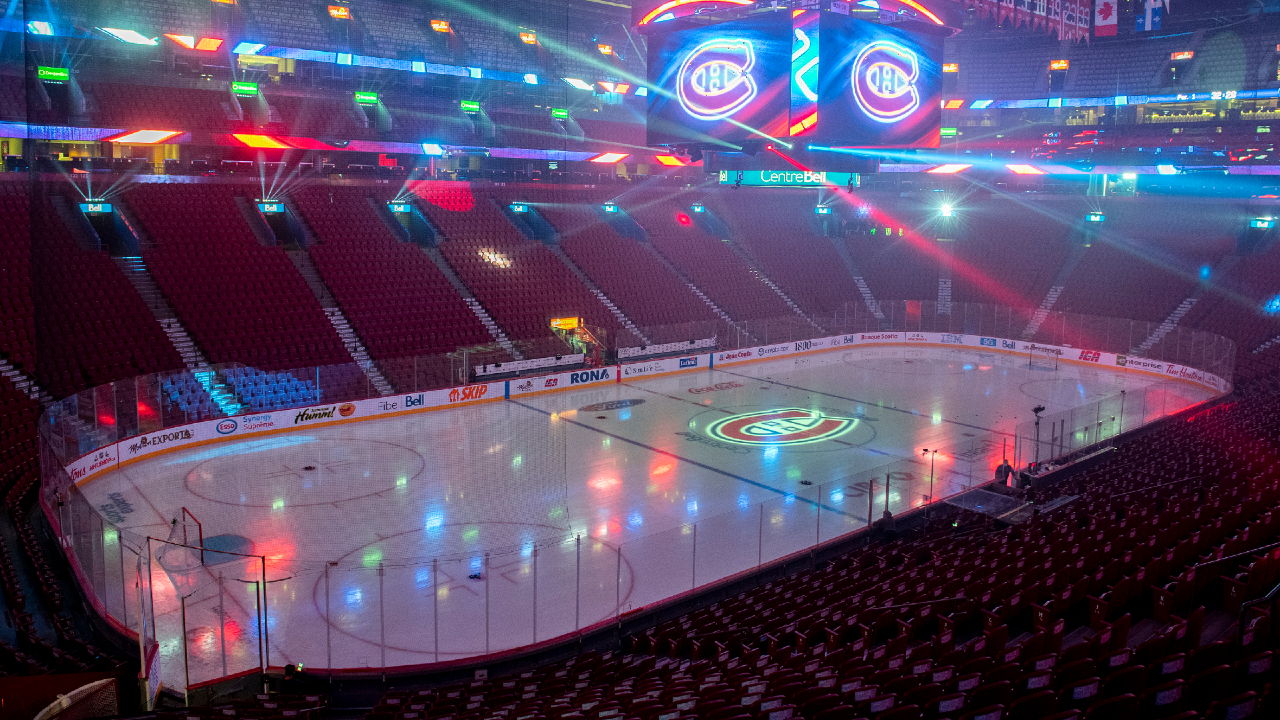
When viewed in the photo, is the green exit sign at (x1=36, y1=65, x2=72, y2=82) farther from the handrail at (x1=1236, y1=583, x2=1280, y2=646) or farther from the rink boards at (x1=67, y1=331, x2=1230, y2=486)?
the handrail at (x1=1236, y1=583, x2=1280, y2=646)

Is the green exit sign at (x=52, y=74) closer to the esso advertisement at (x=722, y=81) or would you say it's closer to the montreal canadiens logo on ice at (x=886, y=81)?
the esso advertisement at (x=722, y=81)

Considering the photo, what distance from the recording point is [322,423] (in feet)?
84.1

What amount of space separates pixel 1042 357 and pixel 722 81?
27.4 metres

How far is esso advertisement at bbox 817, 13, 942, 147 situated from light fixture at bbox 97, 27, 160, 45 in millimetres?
34645

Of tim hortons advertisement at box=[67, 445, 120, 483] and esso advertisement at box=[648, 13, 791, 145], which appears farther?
tim hortons advertisement at box=[67, 445, 120, 483]

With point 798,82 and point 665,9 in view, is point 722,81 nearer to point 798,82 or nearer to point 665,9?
point 798,82

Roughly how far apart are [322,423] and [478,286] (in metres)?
10.9

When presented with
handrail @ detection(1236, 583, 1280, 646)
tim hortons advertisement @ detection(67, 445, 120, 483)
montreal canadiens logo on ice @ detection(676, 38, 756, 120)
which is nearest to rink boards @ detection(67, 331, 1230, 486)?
tim hortons advertisement @ detection(67, 445, 120, 483)

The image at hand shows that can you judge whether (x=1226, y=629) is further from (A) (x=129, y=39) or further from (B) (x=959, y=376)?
(A) (x=129, y=39)

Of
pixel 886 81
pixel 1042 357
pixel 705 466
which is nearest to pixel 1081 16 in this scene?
pixel 1042 357

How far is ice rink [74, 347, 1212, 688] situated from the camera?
12.8 meters

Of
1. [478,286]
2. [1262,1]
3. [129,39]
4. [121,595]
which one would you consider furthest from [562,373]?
[1262,1]

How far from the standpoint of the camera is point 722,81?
1557 centimetres

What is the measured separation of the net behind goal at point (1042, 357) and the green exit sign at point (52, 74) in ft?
122
